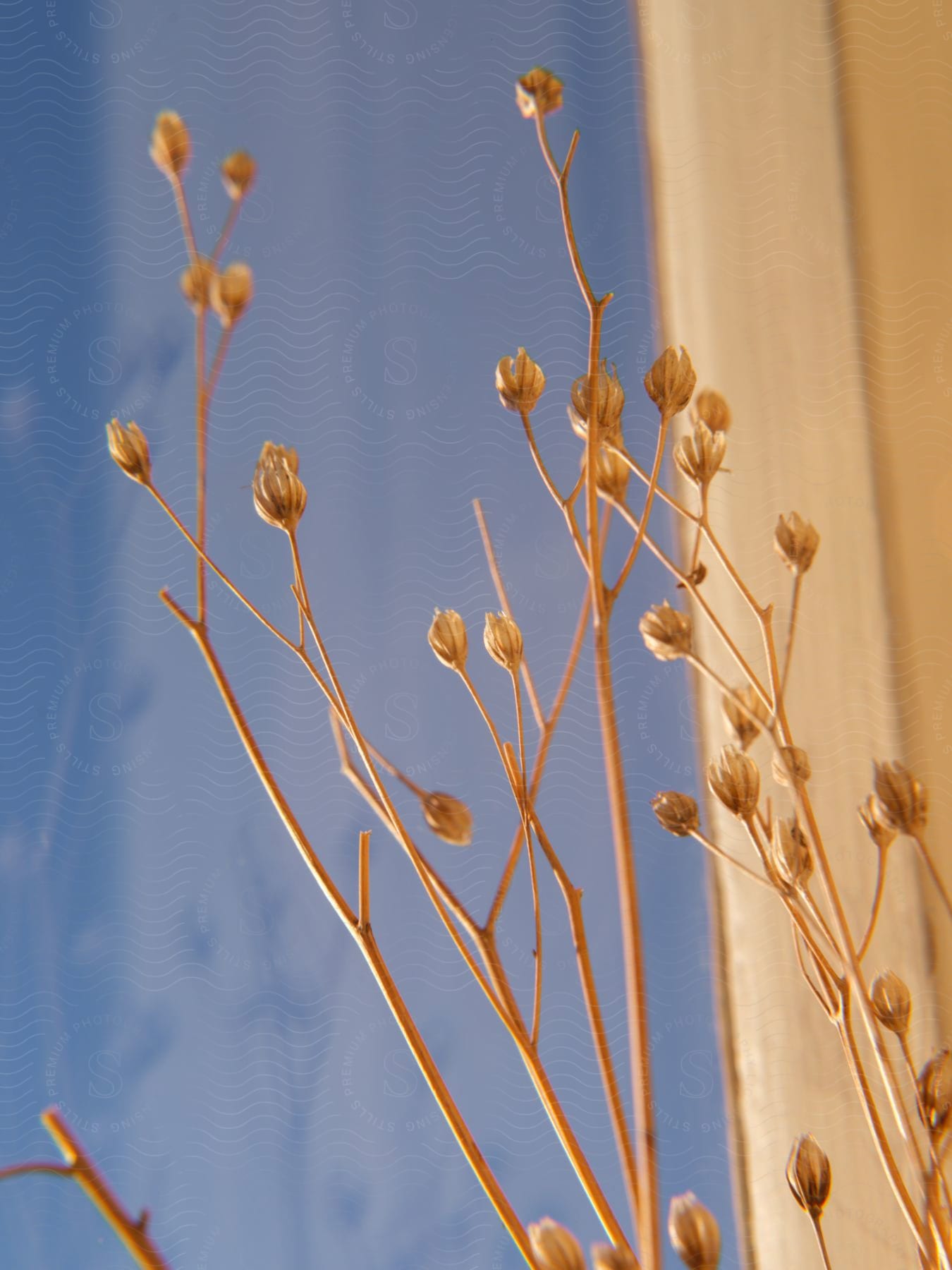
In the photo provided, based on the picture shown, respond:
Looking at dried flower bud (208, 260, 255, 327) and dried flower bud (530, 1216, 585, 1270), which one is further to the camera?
dried flower bud (208, 260, 255, 327)

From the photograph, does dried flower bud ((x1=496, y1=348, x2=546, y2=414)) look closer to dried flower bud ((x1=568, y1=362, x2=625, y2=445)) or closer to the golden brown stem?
dried flower bud ((x1=568, y1=362, x2=625, y2=445))

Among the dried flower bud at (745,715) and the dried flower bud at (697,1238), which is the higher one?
the dried flower bud at (745,715)

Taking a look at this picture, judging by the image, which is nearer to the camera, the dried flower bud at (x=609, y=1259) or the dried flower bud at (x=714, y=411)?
the dried flower bud at (x=609, y=1259)

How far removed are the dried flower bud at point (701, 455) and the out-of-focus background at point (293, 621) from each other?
111 millimetres

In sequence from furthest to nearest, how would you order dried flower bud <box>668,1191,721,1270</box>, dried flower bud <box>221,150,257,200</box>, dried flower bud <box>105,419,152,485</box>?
dried flower bud <box>221,150,257,200</box>
dried flower bud <box>105,419,152,485</box>
dried flower bud <box>668,1191,721,1270</box>

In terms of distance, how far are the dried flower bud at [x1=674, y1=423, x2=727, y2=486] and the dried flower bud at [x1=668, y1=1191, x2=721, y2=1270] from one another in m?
0.23

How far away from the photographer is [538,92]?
35 centimetres

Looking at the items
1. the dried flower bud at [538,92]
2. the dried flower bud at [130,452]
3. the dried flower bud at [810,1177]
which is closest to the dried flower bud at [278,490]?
the dried flower bud at [130,452]

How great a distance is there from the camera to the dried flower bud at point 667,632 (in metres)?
0.36

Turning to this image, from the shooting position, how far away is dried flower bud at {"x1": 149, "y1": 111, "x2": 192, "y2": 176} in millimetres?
417

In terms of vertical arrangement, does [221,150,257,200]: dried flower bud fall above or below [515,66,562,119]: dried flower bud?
above

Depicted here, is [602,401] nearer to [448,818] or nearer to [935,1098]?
[448,818]

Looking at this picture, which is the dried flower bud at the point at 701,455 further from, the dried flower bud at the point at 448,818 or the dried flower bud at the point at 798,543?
the dried flower bud at the point at 448,818

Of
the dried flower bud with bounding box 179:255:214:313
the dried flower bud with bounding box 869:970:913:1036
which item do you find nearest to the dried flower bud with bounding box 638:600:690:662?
the dried flower bud with bounding box 869:970:913:1036
